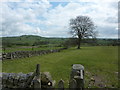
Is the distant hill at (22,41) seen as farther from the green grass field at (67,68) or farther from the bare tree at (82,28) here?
the bare tree at (82,28)

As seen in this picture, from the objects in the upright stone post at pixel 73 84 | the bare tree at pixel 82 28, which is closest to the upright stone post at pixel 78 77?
the upright stone post at pixel 73 84

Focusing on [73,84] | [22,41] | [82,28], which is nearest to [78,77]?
[73,84]

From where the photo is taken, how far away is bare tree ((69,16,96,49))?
3124 centimetres

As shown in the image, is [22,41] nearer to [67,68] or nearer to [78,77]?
[67,68]

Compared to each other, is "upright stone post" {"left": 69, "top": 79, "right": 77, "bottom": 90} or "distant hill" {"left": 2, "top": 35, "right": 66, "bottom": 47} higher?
"distant hill" {"left": 2, "top": 35, "right": 66, "bottom": 47}

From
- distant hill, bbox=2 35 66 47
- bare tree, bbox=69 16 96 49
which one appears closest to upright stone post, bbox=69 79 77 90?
distant hill, bbox=2 35 66 47

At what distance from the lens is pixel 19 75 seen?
11.8 feet

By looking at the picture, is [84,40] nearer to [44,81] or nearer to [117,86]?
[117,86]

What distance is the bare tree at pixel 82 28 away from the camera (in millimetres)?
31239

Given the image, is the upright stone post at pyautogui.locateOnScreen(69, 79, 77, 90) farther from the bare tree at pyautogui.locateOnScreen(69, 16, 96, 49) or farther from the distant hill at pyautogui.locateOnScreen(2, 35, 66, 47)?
the bare tree at pyautogui.locateOnScreen(69, 16, 96, 49)

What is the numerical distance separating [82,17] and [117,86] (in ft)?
95.3

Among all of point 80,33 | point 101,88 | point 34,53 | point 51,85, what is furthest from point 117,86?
point 80,33

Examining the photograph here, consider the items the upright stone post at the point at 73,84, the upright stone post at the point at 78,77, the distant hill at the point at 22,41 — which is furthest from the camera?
the distant hill at the point at 22,41

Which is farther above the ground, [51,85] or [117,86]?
[51,85]
